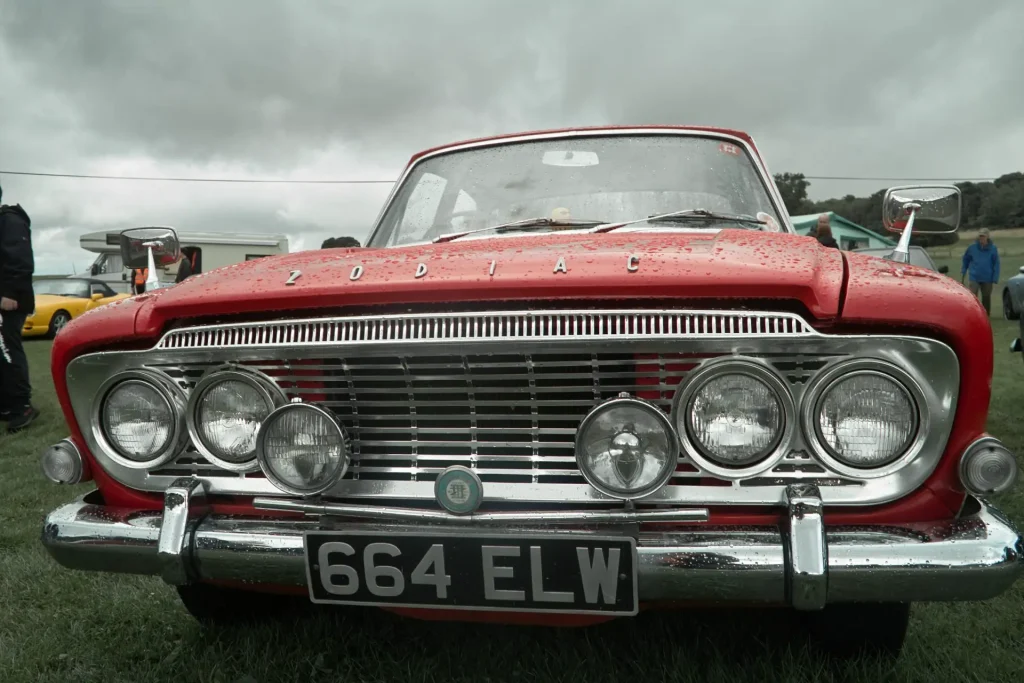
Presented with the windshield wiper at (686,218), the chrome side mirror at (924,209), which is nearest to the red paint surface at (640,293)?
the windshield wiper at (686,218)

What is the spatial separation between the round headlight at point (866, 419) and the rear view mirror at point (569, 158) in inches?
59.1

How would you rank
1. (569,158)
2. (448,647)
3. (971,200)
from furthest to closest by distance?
1. (971,200)
2. (569,158)
3. (448,647)

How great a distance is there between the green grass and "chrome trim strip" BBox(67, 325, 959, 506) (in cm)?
58

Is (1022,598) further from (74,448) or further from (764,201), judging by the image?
(74,448)

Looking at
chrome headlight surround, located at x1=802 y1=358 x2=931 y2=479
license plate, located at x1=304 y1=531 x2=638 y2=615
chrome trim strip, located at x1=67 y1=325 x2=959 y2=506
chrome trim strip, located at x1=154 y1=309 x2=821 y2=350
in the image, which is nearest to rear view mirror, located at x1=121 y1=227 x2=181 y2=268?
chrome trim strip, located at x1=67 y1=325 x2=959 y2=506

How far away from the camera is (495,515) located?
1500mm

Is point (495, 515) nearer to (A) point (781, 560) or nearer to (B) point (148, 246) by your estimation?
(A) point (781, 560)

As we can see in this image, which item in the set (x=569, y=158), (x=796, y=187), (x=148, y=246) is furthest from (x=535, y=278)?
(x=796, y=187)

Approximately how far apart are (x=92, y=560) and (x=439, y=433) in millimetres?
803

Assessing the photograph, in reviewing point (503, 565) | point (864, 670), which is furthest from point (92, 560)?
point (864, 670)

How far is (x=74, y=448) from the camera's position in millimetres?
1774

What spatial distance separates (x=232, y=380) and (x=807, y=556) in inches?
45.9

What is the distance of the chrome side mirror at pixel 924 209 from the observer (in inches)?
93.8

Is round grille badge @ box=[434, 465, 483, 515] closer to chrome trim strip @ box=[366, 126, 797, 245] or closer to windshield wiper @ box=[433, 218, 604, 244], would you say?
windshield wiper @ box=[433, 218, 604, 244]
